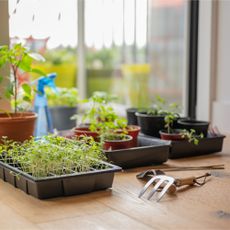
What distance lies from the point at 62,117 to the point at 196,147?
2.98ft

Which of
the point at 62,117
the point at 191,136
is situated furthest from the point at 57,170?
the point at 62,117

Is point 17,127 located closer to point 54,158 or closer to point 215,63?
point 54,158

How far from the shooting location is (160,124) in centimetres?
202

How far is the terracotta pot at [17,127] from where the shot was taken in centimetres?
173

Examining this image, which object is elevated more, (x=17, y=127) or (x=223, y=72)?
(x=223, y=72)

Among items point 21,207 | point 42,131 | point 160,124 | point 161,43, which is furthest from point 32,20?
point 161,43

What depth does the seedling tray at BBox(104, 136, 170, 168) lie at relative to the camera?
1.63 metres

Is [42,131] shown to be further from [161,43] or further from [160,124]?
[161,43]

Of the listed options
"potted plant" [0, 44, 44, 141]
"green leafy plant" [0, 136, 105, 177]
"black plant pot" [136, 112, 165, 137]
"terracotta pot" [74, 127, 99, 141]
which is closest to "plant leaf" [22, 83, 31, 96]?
"potted plant" [0, 44, 44, 141]

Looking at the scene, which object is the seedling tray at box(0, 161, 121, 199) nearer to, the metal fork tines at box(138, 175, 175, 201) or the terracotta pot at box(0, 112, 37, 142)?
the metal fork tines at box(138, 175, 175, 201)

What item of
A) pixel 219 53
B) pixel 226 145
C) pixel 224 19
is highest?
pixel 224 19

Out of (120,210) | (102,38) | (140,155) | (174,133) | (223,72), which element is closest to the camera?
(120,210)

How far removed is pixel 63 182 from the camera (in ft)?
4.40

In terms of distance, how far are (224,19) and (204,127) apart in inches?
30.6
